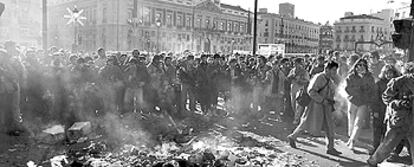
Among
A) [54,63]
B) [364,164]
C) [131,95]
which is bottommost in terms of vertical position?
[364,164]

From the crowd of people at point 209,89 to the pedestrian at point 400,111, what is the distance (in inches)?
0.6

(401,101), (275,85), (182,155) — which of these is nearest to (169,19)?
(275,85)

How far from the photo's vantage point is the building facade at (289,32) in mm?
89125

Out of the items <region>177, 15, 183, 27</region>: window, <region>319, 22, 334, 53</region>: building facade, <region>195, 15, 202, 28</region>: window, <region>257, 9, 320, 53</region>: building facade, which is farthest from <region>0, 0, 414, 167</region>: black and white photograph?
<region>319, 22, 334, 53</region>: building facade

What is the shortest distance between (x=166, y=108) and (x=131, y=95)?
3.42ft

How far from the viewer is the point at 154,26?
6538 cm

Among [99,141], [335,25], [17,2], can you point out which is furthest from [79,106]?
[335,25]

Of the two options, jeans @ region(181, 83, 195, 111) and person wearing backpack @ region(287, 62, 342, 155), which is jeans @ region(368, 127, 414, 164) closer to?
person wearing backpack @ region(287, 62, 342, 155)

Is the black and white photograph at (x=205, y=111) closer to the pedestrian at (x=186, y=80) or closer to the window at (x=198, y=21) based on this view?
the pedestrian at (x=186, y=80)

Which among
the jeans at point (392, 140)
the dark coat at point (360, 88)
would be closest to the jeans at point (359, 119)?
the dark coat at point (360, 88)

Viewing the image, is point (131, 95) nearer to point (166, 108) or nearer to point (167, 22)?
point (166, 108)

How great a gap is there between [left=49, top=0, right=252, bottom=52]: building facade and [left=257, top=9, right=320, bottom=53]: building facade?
592cm

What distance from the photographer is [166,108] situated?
34.1 feet

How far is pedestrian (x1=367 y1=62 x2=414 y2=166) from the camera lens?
5621 millimetres
